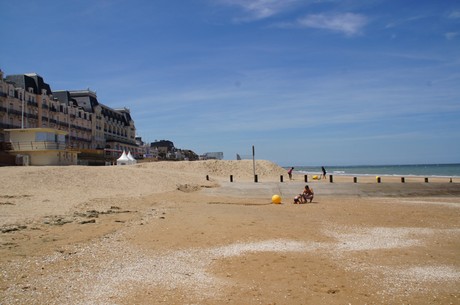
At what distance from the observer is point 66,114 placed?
70.7 m

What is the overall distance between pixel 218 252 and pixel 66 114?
69.4 m

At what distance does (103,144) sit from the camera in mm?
84375

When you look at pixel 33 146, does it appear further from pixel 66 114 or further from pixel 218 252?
pixel 66 114

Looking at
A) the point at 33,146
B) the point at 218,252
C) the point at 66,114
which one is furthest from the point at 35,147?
the point at 66,114

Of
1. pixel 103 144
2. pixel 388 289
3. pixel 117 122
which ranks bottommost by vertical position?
pixel 388 289

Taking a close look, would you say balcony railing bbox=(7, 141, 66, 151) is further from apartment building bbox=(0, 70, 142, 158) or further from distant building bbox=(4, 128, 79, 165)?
apartment building bbox=(0, 70, 142, 158)

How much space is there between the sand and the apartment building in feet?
137

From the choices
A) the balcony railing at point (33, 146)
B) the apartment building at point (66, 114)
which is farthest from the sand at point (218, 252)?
the apartment building at point (66, 114)

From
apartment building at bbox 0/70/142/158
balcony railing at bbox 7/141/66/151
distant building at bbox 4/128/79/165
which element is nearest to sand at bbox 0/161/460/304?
balcony railing at bbox 7/141/66/151

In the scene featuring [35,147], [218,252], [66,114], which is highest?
[66,114]

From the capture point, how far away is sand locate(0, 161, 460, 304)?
22.4 feet

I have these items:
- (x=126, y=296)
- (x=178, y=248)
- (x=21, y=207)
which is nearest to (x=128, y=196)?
(x=21, y=207)

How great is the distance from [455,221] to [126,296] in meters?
14.4

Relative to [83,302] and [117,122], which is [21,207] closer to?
[83,302]
